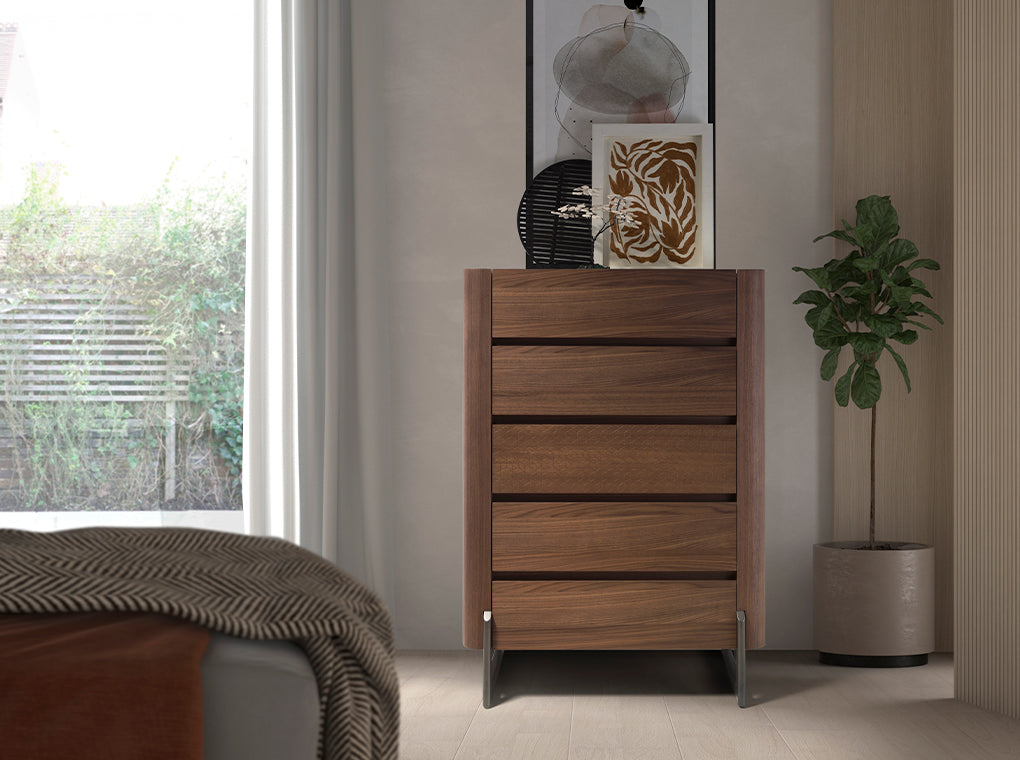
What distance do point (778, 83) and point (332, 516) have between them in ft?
6.65

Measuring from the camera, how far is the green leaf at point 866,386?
274 cm

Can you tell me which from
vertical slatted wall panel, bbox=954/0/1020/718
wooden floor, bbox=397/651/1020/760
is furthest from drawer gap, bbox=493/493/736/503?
vertical slatted wall panel, bbox=954/0/1020/718

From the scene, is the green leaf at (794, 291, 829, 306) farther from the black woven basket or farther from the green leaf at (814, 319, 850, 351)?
the black woven basket

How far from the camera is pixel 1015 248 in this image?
2277 millimetres

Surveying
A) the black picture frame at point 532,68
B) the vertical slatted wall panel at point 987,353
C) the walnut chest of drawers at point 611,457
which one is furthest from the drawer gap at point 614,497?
the black picture frame at point 532,68

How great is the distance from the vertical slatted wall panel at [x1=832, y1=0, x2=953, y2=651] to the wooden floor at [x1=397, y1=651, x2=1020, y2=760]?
0.47 m

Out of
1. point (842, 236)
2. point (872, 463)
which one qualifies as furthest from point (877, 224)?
point (872, 463)

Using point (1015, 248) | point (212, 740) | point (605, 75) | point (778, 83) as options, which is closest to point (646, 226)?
point (605, 75)

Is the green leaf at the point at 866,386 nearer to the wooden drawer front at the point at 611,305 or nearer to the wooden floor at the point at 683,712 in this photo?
the wooden drawer front at the point at 611,305

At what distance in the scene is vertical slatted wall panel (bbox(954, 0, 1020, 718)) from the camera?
2.28 meters

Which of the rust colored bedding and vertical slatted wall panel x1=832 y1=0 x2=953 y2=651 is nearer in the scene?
the rust colored bedding

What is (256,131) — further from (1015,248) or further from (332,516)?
(1015,248)

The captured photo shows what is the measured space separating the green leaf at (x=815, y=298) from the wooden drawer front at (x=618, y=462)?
2.25 feet

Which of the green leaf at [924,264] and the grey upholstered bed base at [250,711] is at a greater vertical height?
the green leaf at [924,264]
